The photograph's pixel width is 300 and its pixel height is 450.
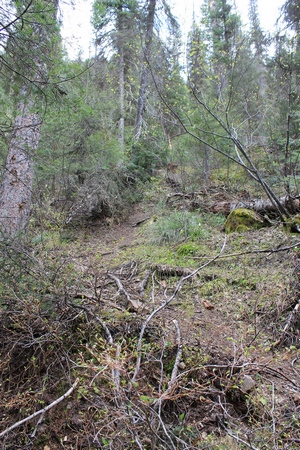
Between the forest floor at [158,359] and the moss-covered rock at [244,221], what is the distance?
145 cm

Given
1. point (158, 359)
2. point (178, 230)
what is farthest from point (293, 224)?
point (158, 359)

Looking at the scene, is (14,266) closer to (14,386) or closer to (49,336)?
(49,336)

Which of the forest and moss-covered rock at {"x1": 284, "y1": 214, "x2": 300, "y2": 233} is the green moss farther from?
moss-covered rock at {"x1": 284, "y1": 214, "x2": 300, "y2": 233}

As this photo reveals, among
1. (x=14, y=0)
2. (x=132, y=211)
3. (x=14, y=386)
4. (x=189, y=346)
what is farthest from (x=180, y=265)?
(x=132, y=211)

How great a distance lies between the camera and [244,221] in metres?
5.86

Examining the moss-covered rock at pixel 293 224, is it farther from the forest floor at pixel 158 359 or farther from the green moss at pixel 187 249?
the green moss at pixel 187 249

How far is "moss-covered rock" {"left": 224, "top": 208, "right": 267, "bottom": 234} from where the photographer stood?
571 cm

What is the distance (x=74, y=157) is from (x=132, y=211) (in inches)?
109

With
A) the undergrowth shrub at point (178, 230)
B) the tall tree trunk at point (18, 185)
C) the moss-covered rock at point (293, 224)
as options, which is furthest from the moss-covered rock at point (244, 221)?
the tall tree trunk at point (18, 185)

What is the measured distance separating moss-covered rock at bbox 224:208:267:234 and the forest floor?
4.77 feet

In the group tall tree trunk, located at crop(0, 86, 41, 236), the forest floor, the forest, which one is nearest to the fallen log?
the forest

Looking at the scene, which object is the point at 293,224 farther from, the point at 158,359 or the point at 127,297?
the point at 158,359

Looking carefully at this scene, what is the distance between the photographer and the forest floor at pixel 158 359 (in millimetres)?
1753

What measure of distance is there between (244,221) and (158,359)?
14.1ft
